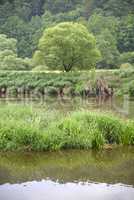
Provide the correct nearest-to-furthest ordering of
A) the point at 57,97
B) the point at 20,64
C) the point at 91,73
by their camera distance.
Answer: the point at 57,97, the point at 91,73, the point at 20,64

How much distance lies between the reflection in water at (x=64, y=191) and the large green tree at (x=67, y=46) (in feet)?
68.8

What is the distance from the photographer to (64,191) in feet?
28.4

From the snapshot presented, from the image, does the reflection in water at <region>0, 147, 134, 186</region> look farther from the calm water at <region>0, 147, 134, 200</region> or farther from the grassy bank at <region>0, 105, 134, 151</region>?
the grassy bank at <region>0, 105, 134, 151</region>

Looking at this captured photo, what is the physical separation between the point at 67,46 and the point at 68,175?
67.9 ft

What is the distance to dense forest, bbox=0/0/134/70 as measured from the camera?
4444cm

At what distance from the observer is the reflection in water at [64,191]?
27.3 ft

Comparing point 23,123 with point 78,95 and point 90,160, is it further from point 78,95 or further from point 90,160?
point 78,95

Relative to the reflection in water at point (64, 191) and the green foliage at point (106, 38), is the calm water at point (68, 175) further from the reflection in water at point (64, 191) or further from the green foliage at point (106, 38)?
the green foliage at point (106, 38)

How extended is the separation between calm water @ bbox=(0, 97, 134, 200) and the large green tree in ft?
61.0

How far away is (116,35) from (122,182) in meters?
44.4

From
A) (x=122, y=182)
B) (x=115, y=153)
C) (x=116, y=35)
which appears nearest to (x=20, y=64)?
(x=116, y=35)

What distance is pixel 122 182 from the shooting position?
363 inches

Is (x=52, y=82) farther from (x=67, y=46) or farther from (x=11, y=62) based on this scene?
(x=11, y=62)

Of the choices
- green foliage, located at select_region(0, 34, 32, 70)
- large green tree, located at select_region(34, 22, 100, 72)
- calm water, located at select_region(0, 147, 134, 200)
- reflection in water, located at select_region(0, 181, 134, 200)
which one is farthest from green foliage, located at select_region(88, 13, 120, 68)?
reflection in water, located at select_region(0, 181, 134, 200)
